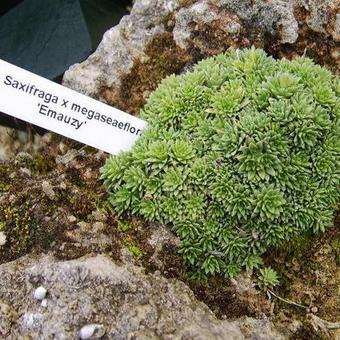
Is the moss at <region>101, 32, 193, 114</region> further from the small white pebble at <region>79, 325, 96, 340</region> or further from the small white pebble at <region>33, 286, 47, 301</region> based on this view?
the small white pebble at <region>79, 325, 96, 340</region>

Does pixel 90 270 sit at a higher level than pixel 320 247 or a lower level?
lower

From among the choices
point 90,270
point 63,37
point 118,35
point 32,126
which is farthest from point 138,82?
point 90,270

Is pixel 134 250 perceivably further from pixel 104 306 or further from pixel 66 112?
pixel 66 112

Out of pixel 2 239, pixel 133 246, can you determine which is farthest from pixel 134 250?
pixel 2 239

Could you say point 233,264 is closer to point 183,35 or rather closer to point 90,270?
point 90,270


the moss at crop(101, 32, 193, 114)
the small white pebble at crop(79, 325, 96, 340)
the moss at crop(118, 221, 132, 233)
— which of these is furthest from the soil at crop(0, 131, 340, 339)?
the moss at crop(101, 32, 193, 114)

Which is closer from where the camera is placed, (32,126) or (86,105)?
(86,105)

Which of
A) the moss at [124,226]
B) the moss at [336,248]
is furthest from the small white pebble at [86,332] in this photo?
the moss at [336,248]
